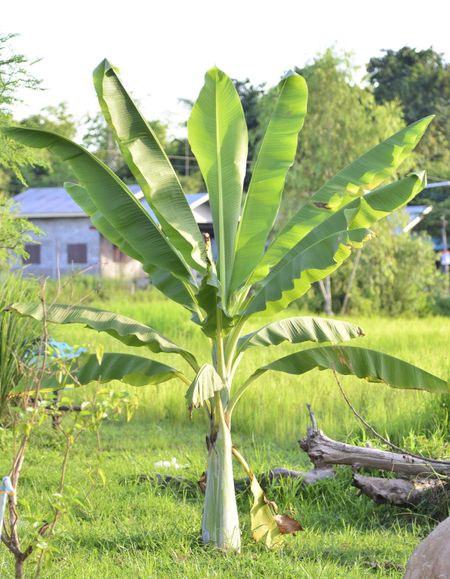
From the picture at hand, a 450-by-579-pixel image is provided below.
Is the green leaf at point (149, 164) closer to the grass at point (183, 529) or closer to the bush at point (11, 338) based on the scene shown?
the grass at point (183, 529)

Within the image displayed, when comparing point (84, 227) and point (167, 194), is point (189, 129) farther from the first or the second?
point (84, 227)

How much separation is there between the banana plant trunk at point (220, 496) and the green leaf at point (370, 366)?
528 millimetres

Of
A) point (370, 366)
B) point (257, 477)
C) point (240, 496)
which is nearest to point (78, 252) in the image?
point (257, 477)

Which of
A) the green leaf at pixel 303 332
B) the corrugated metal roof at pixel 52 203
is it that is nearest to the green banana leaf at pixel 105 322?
the green leaf at pixel 303 332

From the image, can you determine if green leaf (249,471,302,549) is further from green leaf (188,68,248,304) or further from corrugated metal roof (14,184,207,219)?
corrugated metal roof (14,184,207,219)

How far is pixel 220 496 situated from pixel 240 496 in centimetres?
151

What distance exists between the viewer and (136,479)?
8.05 meters

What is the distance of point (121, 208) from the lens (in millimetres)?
6352

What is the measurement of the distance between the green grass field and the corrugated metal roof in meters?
18.8

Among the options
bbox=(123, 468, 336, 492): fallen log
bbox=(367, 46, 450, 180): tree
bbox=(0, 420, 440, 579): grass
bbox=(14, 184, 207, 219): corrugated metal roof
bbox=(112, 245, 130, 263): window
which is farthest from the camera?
bbox=(367, 46, 450, 180): tree

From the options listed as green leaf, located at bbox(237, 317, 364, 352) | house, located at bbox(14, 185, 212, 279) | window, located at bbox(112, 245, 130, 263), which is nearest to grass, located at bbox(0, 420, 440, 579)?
green leaf, located at bbox(237, 317, 364, 352)

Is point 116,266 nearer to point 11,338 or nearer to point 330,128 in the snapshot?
point 330,128

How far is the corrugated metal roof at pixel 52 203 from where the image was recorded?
32.0m

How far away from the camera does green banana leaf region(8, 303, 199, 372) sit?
19.9ft
